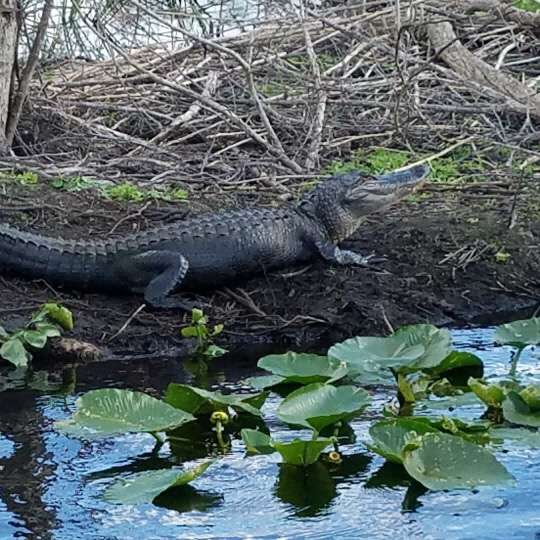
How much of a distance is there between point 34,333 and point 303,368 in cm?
127

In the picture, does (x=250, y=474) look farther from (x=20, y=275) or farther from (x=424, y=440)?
(x=20, y=275)

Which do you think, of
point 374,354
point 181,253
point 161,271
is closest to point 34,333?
point 161,271

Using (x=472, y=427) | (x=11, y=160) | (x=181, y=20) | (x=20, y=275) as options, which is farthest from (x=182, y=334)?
(x=181, y=20)

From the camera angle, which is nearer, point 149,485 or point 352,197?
point 149,485

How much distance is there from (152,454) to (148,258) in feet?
6.47

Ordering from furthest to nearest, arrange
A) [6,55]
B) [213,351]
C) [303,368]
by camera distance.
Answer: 1. [6,55]
2. [213,351]
3. [303,368]

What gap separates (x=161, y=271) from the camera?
5609 mm

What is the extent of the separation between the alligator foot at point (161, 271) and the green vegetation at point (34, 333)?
1.82 feet

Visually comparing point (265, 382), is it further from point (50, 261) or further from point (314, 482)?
point (50, 261)

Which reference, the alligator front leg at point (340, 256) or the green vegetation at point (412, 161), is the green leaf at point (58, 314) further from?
the green vegetation at point (412, 161)

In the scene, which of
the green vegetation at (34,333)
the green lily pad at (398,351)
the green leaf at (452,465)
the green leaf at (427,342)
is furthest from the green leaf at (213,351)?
the green leaf at (452,465)

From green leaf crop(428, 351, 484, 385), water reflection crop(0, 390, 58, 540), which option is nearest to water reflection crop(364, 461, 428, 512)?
green leaf crop(428, 351, 484, 385)

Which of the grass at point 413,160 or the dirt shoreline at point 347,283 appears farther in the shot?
the grass at point 413,160

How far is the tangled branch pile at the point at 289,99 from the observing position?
296 inches
